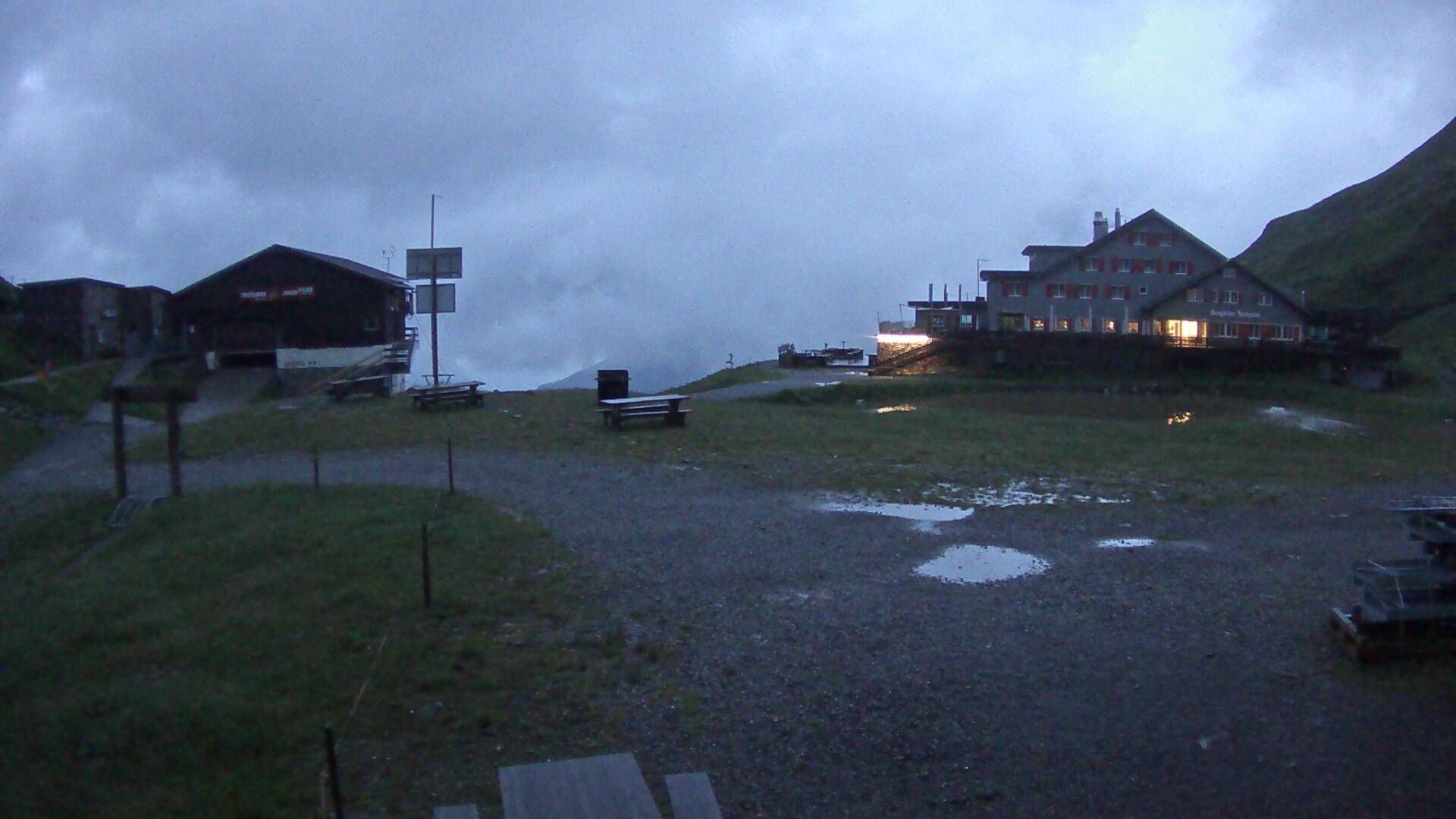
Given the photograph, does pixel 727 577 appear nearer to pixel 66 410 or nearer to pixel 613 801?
pixel 613 801

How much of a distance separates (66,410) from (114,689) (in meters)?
24.2

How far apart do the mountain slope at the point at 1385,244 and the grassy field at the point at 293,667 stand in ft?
277

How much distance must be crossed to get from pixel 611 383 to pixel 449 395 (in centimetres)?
446

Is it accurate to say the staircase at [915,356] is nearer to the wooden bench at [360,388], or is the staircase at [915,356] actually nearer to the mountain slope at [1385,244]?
the wooden bench at [360,388]

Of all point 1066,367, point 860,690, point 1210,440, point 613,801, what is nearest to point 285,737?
point 613,801

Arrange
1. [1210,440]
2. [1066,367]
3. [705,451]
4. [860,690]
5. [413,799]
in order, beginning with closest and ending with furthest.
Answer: [413,799] → [860,690] → [705,451] → [1210,440] → [1066,367]

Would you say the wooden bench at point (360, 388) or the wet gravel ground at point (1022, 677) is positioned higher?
the wooden bench at point (360, 388)

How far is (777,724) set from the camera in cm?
696

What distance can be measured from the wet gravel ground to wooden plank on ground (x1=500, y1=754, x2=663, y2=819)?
58cm

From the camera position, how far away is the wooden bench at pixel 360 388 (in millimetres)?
33156

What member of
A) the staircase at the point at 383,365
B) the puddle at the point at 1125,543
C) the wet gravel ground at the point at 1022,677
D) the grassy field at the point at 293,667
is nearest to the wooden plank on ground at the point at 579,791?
the wet gravel ground at the point at 1022,677

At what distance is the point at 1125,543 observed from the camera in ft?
41.9

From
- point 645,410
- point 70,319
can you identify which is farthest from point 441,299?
point 70,319

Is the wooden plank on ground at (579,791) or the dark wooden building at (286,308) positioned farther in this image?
the dark wooden building at (286,308)
